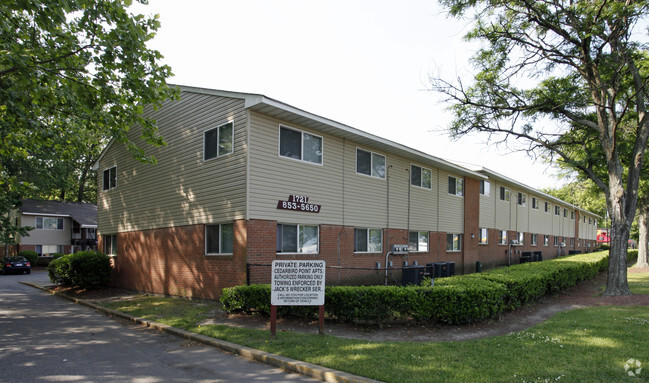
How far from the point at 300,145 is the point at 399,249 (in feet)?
21.7

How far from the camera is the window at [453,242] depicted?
21.6 meters

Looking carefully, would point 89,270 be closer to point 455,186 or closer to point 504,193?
point 455,186

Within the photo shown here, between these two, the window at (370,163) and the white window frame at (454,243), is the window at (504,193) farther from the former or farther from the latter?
the window at (370,163)

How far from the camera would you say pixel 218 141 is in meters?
13.0

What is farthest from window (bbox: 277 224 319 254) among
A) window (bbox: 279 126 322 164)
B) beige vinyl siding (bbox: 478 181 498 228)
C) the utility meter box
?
beige vinyl siding (bbox: 478 181 498 228)

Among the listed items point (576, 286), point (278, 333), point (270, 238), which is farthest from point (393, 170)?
point (278, 333)

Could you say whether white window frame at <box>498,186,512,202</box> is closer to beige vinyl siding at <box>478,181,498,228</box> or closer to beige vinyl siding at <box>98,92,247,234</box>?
beige vinyl siding at <box>478,181,498,228</box>

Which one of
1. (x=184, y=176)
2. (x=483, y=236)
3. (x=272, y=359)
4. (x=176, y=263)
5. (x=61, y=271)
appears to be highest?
(x=184, y=176)

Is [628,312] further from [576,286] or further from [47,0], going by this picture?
[47,0]

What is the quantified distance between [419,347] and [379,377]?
172 centimetres

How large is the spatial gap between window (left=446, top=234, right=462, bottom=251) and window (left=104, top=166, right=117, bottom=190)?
1619 centimetres

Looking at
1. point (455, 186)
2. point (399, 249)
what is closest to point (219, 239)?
point (399, 249)

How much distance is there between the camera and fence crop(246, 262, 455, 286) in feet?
38.5

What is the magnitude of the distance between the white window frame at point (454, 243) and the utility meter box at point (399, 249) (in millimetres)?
4727
